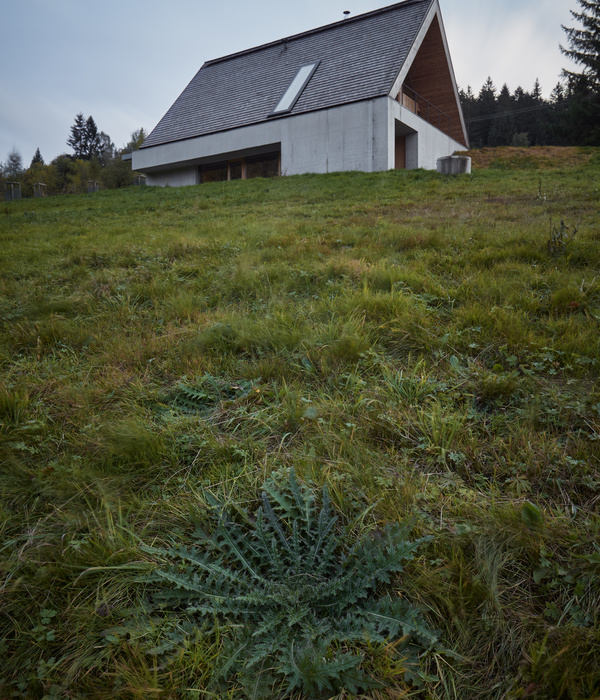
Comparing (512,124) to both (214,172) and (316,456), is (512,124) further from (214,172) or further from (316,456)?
(316,456)

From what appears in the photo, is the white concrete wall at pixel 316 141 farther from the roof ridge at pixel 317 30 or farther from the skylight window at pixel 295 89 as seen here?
the roof ridge at pixel 317 30

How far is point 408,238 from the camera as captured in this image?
4625 mm

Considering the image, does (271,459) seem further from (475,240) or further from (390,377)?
(475,240)

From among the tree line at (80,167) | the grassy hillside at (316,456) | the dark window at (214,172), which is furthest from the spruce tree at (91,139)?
the grassy hillside at (316,456)

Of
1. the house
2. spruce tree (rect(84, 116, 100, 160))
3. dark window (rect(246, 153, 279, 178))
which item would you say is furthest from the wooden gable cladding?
spruce tree (rect(84, 116, 100, 160))

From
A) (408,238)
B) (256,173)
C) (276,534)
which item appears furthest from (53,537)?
(256,173)

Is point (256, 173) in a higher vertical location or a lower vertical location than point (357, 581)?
higher

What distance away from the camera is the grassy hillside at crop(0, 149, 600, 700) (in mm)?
1094

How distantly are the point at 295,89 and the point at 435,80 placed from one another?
728cm

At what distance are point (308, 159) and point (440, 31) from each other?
8323 millimetres

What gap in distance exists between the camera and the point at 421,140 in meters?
17.9

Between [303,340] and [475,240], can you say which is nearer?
[303,340]

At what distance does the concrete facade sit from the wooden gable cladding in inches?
54.4

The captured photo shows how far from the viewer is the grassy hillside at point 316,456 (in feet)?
3.59
